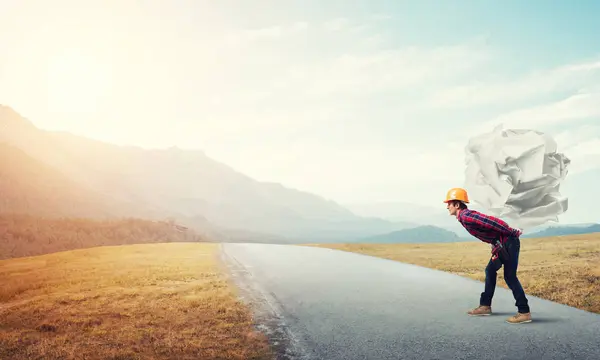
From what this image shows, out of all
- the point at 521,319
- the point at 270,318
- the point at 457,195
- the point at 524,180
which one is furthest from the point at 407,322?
the point at 524,180

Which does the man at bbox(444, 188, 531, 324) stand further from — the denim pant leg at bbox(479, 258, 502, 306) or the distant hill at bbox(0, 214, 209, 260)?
the distant hill at bbox(0, 214, 209, 260)

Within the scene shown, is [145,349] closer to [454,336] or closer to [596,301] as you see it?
[454,336]

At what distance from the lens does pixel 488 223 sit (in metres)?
7.75

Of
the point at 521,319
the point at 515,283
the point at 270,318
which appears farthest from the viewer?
the point at 270,318

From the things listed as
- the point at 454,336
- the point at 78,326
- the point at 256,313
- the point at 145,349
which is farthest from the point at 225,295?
the point at 454,336

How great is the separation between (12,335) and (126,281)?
6.05 m

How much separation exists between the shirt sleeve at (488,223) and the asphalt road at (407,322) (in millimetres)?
1665

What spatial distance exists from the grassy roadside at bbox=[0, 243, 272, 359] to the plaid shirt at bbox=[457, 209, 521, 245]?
4187 mm

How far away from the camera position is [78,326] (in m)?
8.68

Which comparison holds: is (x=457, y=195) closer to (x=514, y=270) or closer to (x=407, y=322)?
(x=514, y=270)

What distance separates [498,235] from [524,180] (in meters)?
15.3

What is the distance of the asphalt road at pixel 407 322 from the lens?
247 inches

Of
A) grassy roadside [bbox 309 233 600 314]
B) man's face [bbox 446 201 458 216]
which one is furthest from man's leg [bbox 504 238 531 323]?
grassy roadside [bbox 309 233 600 314]

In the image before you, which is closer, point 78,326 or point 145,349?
point 145,349
